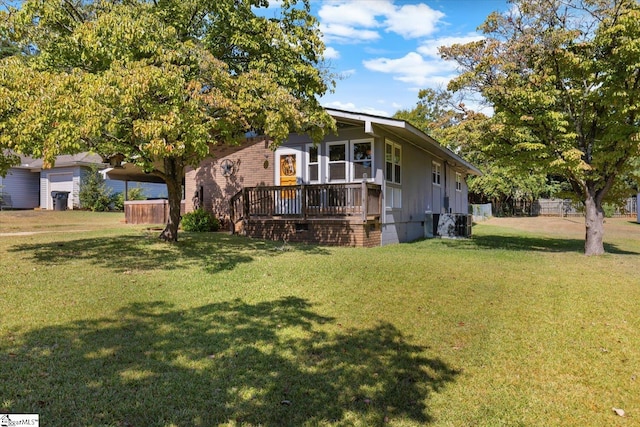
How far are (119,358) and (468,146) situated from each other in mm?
12263

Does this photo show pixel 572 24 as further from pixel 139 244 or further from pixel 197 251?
pixel 139 244

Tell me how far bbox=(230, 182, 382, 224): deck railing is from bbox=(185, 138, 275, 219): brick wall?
1.08m

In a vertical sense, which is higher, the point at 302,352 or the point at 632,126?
the point at 632,126

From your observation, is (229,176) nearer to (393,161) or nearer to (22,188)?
(393,161)

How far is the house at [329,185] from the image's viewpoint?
41.7ft

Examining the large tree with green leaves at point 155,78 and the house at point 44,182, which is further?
the house at point 44,182

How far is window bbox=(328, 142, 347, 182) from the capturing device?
45.2 ft

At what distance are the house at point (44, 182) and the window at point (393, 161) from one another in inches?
718

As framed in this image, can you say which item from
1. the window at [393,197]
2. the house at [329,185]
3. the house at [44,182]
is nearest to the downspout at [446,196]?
the house at [329,185]

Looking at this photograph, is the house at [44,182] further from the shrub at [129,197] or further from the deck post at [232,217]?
the deck post at [232,217]

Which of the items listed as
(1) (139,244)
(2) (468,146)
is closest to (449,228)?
(2) (468,146)

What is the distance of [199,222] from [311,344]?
12.2 meters

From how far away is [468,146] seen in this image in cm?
1356

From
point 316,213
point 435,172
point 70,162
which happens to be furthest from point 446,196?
point 70,162
